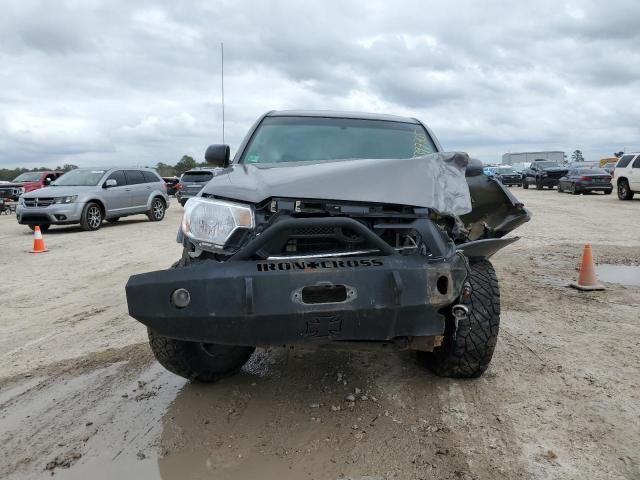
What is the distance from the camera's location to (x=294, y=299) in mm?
2293

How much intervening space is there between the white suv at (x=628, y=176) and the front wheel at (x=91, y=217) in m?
18.6

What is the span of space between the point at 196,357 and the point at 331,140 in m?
1.93

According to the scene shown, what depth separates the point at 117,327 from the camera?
15.3 ft

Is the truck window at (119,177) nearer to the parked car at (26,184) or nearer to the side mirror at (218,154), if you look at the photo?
the parked car at (26,184)

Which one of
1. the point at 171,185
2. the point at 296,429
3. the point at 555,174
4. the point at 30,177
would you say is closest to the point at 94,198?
the point at 296,429

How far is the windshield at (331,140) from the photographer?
3.86 m

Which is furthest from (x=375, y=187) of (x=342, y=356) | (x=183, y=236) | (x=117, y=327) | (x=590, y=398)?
(x=117, y=327)

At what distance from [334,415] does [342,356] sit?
0.90 meters

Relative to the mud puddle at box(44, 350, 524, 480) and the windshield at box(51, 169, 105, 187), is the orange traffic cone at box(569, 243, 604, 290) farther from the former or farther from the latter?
the windshield at box(51, 169, 105, 187)

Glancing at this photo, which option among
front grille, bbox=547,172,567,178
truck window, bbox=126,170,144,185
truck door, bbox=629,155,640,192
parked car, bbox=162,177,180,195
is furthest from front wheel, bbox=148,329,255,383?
front grille, bbox=547,172,567,178

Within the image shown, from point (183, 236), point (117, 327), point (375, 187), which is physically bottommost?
point (117, 327)

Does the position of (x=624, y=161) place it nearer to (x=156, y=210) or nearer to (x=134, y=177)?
(x=156, y=210)

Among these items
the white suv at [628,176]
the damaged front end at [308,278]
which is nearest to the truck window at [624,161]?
the white suv at [628,176]

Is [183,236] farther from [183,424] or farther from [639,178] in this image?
[639,178]
